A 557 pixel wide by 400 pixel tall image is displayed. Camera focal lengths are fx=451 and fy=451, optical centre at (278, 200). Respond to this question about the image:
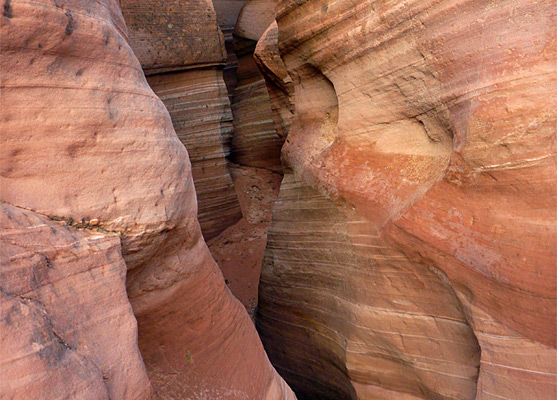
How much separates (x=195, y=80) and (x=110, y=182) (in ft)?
20.1

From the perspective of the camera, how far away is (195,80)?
7906 mm

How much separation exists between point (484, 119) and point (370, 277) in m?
1.52

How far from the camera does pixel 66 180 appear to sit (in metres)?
2.03

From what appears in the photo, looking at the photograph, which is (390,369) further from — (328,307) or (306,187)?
(306,187)

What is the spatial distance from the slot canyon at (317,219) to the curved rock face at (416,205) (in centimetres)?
1

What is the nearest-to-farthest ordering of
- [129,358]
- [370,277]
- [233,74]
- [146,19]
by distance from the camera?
[129,358], [370,277], [146,19], [233,74]

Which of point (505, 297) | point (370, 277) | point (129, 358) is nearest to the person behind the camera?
point (129, 358)

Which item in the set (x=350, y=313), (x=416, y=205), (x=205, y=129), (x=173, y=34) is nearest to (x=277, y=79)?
(x=416, y=205)

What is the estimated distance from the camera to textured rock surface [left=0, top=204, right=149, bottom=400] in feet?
4.98

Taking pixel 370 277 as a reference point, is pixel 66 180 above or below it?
above

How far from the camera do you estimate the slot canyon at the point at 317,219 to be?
189cm

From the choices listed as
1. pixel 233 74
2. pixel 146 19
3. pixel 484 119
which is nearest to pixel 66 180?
pixel 484 119

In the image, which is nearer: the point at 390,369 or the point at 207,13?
the point at 390,369

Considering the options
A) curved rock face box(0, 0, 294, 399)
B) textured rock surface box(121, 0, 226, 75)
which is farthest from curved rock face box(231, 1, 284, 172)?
curved rock face box(0, 0, 294, 399)
